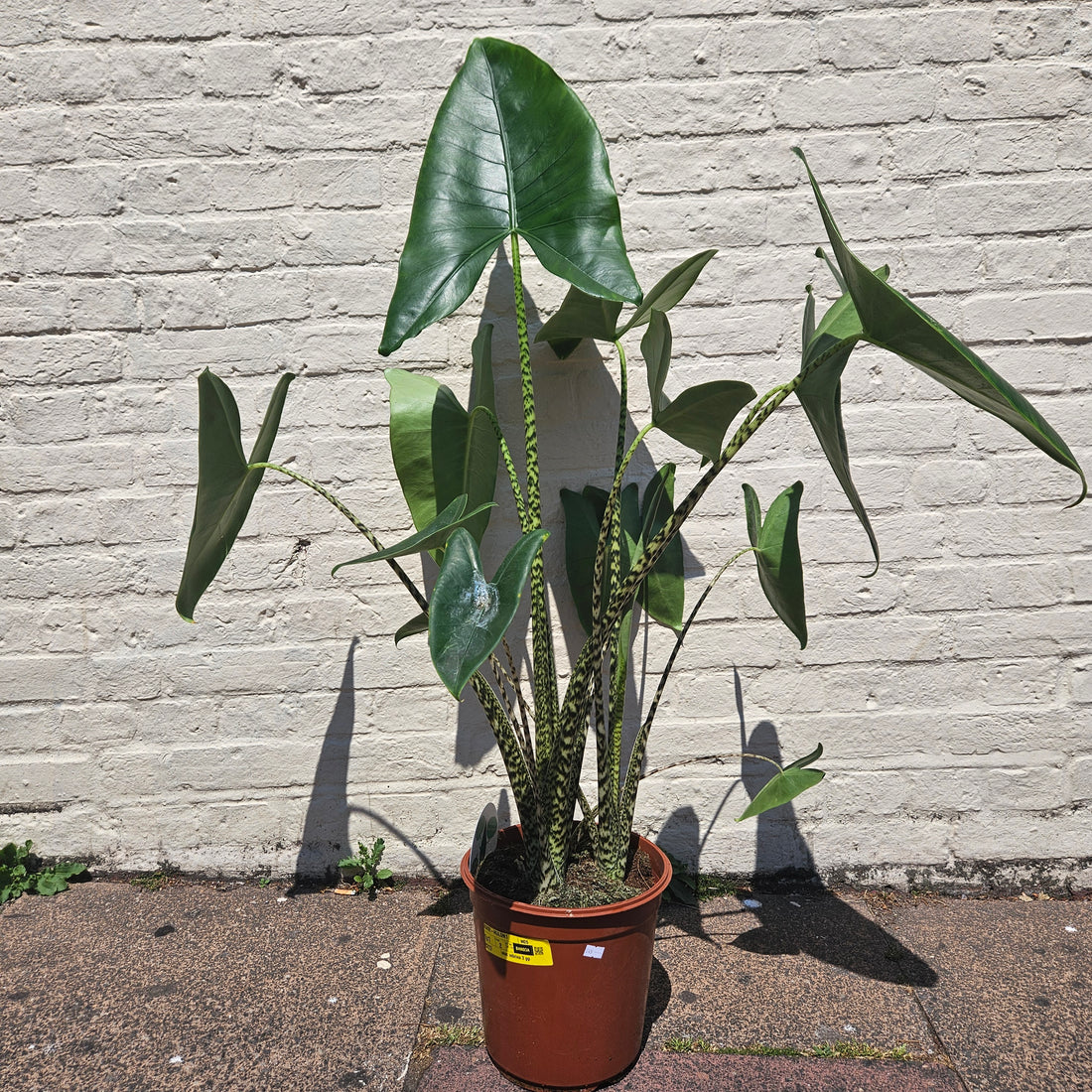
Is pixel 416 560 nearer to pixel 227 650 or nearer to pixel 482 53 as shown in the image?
pixel 227 650

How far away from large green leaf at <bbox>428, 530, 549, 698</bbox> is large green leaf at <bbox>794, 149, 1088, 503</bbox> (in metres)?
0.45

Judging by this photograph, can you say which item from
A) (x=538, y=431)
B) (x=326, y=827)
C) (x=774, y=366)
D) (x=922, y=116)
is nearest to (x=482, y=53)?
(x=538, y=431)

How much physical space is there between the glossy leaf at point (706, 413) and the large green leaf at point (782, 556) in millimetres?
127

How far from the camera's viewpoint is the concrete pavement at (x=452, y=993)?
4.13ft

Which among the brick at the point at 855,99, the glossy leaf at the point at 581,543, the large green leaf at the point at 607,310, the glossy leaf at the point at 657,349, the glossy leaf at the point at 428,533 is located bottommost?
the glossy leaf at the point at 581,543

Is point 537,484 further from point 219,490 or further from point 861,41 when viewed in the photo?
point 861,41

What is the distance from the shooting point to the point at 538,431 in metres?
1.67

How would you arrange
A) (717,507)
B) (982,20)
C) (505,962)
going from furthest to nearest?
(717,507), (982,20), (505,962)

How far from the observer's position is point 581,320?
4.77 feet

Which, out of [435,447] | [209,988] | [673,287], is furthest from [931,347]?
[209,988]

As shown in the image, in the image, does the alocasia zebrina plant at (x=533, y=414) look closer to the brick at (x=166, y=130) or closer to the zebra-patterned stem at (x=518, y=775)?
the zebra-patterned stem at (x=518, y=775)

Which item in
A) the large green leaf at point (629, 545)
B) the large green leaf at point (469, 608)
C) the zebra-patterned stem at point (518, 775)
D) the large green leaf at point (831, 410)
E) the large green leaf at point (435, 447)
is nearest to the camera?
the large green leaf at point (469, 608)

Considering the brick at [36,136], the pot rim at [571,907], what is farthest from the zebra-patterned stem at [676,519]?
the brick at [36,136]

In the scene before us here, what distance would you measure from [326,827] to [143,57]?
155cm
